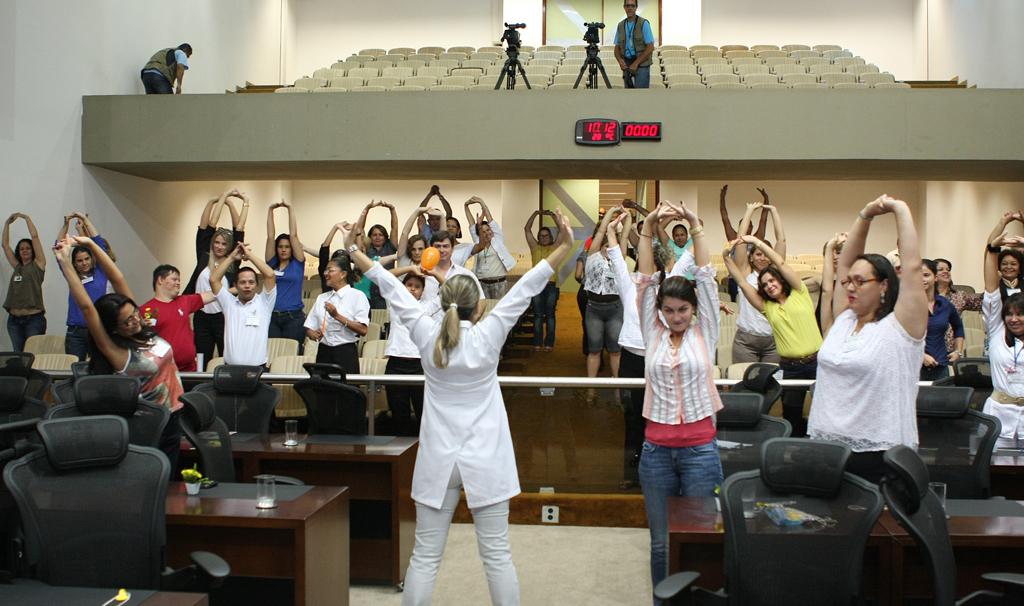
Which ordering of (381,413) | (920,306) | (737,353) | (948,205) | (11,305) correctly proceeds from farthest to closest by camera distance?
(948,205) < (11,305) < (737,353) < (381,413) < (920,306)

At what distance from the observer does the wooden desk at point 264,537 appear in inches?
134

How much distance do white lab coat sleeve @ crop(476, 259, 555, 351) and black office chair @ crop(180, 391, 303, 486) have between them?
1.28 metres

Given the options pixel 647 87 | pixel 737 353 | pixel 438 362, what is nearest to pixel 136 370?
pixel 438 362

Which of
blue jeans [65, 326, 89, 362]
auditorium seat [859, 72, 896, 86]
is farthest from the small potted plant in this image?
auditorium seat [859, 72, 896, 86]

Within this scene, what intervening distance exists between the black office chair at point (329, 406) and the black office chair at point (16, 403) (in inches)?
51.5

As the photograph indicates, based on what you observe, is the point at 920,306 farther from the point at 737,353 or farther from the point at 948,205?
the point at 948,205

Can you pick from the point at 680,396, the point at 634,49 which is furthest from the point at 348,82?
the point at 680,396

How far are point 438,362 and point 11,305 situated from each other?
6.99 metres

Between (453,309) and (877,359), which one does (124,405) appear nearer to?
(453,309)

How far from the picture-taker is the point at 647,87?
9.66 m

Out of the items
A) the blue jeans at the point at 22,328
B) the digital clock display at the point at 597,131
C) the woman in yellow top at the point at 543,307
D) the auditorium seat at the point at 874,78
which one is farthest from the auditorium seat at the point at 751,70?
the blue jeans at the point at 22,328

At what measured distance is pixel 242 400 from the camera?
509 centimetres

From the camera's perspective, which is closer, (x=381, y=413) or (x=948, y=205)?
(x=381, y=413)

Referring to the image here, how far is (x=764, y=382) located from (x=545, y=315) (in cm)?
477
